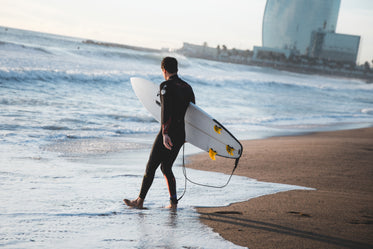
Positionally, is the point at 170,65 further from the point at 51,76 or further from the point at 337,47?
the point at 337,47

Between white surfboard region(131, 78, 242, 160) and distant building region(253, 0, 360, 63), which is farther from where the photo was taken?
distant building region(253, 0, 360, 63)

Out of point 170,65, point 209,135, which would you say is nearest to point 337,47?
point 209,135

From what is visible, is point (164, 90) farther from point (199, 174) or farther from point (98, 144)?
point (98, 144)

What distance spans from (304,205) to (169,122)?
55.7 inches

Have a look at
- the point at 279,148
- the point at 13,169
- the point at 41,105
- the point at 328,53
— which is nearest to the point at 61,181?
the point at 13,169

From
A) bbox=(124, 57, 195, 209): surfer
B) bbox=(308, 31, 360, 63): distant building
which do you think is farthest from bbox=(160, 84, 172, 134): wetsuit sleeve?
bbox=(308, 31, 360, 63): distant building

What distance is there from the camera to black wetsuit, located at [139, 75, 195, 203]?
2973 mm

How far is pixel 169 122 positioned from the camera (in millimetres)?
2994

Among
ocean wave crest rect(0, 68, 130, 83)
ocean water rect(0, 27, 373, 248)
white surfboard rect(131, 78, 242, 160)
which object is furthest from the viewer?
ocean wave crest rect(0, 68, 130, 83)

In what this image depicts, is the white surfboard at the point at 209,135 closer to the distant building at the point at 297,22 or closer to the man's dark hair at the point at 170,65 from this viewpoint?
the man's dark hair at the point at 170,65

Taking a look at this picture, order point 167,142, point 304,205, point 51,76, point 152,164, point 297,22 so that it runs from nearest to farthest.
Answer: point 167,142 → point 152,164 → point 304,205 → point 51,76 → point 297,22

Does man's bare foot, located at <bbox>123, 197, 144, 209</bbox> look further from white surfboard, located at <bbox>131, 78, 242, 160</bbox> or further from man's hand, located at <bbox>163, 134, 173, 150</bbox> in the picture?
white surfboard, located at <bbox>131, 78, 242, 160</bbox>

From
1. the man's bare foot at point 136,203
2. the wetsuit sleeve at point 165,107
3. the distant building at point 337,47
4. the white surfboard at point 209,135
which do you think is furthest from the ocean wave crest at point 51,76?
the distant building at point 337,47

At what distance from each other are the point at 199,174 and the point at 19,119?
4424 mm
